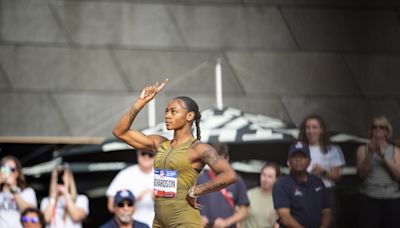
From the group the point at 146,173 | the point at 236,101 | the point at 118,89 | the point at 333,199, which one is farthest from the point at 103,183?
the point at 333,199

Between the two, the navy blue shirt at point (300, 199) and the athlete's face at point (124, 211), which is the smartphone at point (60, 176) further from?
the navy blue shirt at point (300, 199)

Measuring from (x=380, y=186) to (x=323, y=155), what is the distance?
65 cm

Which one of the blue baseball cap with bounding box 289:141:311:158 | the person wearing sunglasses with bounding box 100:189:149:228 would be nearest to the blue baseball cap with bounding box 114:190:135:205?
the person wearing sunglasses with bounding box 100:189:149:228

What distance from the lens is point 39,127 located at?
9.12 meters

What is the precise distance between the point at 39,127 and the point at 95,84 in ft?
2.38

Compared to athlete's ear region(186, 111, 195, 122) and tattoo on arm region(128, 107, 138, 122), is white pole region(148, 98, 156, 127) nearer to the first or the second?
tattoo on arm region(128, 107, 138, 122)

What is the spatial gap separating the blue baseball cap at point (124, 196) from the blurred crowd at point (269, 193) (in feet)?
0.28

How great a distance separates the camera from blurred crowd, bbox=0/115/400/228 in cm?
845

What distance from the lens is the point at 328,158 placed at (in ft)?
29.2

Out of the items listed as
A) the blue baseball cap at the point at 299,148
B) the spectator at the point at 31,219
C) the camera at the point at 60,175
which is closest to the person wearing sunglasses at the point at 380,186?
the blue baseball cap at the point at 299,148

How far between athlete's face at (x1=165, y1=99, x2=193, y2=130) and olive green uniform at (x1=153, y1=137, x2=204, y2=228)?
0.15 metres

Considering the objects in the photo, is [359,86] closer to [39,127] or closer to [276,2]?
[276,2]

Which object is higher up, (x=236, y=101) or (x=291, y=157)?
(x=236, y=101)

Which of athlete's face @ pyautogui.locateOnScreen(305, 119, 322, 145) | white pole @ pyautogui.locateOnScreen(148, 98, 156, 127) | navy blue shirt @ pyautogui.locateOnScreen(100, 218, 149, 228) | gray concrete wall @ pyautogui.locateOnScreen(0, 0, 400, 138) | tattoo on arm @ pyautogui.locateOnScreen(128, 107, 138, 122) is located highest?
gray concrete wall @ pyautogui.locateOnScreen(0, 0, 400, 138)
